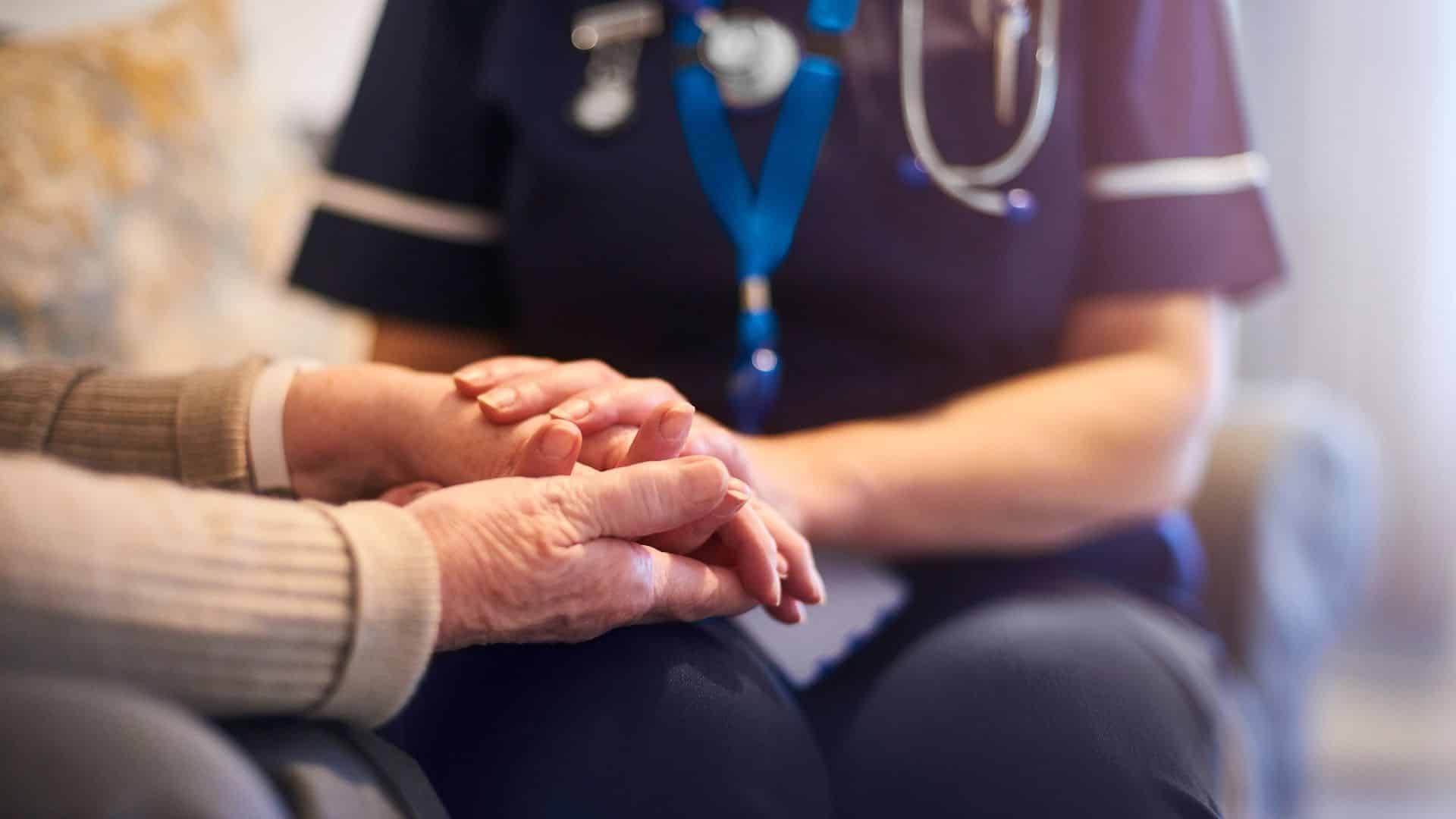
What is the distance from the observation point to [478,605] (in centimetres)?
38

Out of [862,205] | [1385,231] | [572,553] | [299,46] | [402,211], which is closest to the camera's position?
[572,553]

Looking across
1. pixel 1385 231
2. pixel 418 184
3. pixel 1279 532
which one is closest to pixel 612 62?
pixel 418 184

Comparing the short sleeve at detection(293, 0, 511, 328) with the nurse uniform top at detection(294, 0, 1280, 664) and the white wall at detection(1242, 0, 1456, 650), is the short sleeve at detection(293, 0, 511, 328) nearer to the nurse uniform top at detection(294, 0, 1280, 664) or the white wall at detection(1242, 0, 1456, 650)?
the nurse uniform top at detection(294, 0, 1280, 664)

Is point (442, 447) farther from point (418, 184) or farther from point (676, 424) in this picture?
point (418, 184)

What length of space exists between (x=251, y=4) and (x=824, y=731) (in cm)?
63

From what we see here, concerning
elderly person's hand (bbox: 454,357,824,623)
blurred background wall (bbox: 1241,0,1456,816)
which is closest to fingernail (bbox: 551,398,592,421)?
elderly person's hand (bbox: 454,357,824,623)

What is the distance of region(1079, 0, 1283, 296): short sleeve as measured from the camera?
24.7 inches

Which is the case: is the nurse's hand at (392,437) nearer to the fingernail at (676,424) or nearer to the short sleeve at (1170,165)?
the fingernail at (676,424)

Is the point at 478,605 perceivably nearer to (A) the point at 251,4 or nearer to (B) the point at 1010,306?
(B) the point at 1010,306

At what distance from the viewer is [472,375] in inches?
18.9

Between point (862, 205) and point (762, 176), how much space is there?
2.0 inches

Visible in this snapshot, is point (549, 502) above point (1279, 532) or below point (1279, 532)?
above

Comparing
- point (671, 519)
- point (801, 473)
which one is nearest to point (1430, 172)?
point (801, 473)

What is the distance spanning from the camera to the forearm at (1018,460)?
60 centimetres
